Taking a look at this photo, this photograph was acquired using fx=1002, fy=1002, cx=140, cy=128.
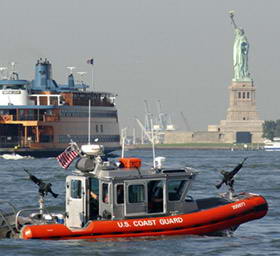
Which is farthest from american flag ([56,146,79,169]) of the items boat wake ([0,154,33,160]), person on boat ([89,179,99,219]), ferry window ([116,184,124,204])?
boat wake ([0,154,33,160])

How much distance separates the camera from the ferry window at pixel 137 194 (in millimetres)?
32500

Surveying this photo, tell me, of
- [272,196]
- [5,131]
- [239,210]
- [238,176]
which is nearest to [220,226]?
[239,210]

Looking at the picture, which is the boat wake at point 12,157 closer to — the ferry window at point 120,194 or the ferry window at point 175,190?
the ferry window at point 175,190

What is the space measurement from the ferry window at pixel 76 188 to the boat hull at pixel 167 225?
1.23m

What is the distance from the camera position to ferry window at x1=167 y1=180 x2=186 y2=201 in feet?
109

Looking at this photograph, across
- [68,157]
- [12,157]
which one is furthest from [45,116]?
[68,157]

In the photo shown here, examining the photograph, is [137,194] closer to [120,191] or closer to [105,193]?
[120,191]

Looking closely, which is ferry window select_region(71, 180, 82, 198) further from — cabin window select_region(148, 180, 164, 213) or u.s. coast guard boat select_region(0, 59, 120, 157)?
u.s. coast guard boat select_region(0, 59, 120, 157)

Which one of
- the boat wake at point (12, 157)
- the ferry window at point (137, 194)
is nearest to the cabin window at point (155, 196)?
the ferry window at point (137, 194)

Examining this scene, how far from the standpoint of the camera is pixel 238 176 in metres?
80.9

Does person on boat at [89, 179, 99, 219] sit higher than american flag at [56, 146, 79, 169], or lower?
lower

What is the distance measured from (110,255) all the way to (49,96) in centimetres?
13013

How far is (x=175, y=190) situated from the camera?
3338 centimetres

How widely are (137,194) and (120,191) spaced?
0.60 m
